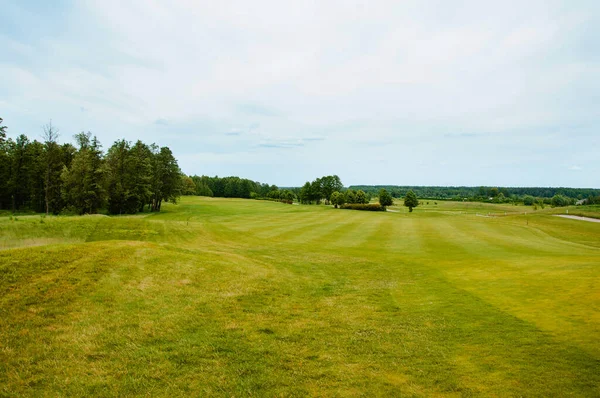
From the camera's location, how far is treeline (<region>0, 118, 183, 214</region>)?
4391cm

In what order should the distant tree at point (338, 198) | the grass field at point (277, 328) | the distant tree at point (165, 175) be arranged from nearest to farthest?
the grass field at point (277, 328), the distant tree at point (165, 175), the distant tree at point (338, 198)

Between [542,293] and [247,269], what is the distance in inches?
439

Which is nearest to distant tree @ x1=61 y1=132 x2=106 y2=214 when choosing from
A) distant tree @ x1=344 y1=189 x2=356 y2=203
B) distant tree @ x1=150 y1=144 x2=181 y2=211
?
distant tree @ x1=150 y1=144 x2=181 y2=211

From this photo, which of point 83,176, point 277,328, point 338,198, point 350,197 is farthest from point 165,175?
point 350,197

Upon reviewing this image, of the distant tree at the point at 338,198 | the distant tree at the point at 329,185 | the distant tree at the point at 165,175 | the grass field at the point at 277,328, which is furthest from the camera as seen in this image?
the distant tree at the point at 329,185

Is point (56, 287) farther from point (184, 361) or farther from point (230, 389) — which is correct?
point (230, 389)

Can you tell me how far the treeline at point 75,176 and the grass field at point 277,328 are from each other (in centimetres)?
3422

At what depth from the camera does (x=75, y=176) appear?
140ft

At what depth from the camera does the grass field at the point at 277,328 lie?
17.9 ft

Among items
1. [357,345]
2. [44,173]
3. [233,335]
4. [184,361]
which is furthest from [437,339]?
[44,173]

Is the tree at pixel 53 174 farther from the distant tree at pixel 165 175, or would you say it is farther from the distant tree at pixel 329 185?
the distant tree at pixel 329 185

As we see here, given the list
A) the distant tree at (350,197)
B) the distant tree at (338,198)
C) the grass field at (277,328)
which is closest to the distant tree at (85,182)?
the grass field at (277,328)

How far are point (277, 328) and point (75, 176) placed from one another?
155 feet

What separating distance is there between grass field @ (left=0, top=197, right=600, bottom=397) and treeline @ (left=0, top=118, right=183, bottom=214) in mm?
34219
